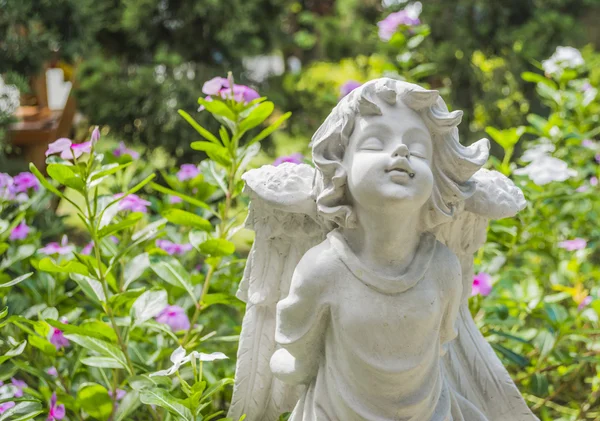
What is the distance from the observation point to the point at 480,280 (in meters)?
1.91

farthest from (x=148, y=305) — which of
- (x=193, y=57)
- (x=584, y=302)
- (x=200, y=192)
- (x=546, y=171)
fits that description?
(x=193, y=57)

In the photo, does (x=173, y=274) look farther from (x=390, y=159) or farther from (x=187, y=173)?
(x=390, y=159)

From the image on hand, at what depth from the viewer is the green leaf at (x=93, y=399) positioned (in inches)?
61.9

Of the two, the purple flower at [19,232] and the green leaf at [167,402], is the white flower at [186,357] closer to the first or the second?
the green leaf at [167,402]

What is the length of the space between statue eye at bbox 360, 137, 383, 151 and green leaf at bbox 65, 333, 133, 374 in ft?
2.43

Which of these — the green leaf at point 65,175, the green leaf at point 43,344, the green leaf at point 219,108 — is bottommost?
the green leaf at point 43,344

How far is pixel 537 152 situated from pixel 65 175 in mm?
1457

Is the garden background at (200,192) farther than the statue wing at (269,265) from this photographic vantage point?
Yes

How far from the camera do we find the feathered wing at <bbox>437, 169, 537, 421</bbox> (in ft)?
4.80

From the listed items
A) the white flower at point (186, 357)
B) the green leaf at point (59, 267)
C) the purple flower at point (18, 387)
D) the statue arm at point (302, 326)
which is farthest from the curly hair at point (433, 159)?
the purple flower at point (18, 387)

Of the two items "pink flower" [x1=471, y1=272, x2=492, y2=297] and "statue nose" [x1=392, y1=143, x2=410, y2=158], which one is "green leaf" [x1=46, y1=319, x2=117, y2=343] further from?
"pink flower" [x1=471, y1=272, x2=492, y2=297]

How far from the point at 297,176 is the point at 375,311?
0.99ft

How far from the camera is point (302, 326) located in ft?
4.32

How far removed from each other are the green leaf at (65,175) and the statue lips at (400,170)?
0.64m
